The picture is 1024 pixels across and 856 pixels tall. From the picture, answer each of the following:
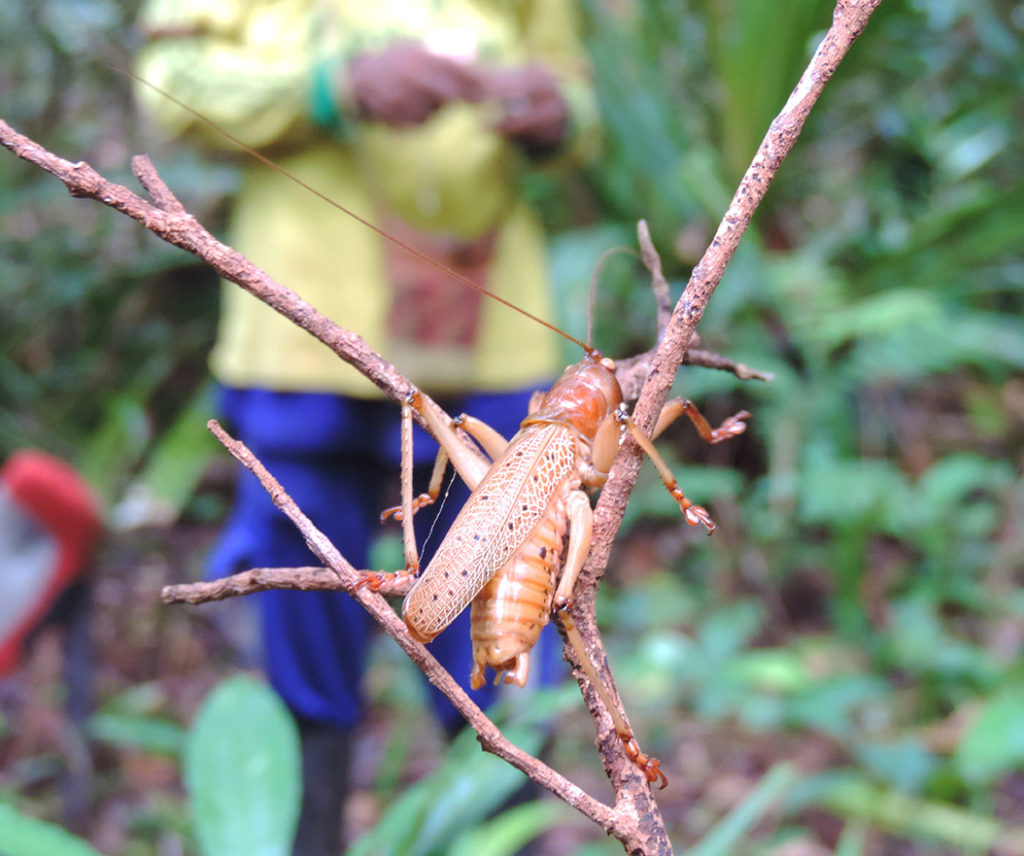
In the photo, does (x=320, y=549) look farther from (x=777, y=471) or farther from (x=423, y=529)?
(x=777, y=471)

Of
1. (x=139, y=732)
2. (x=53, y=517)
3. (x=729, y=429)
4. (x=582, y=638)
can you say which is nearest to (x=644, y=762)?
(x=582, y=638)

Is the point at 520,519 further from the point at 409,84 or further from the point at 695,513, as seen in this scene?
the point at 409,84

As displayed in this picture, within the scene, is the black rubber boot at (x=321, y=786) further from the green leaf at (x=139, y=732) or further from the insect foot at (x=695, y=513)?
the insect foot at (x=695, y=513)

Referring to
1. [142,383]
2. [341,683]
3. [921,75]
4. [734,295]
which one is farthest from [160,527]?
[921,75]

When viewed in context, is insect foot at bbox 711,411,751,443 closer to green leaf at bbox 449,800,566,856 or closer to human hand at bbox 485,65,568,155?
green leaf at bbox 449,800,566,856

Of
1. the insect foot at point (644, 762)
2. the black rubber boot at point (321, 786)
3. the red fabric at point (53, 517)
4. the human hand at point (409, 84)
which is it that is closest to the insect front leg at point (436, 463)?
the insect foot at point (644, 762)

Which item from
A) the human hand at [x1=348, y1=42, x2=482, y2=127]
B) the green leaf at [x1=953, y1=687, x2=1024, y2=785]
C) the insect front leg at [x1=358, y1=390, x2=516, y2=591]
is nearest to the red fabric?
the human hand at [x1=348, y1=42, x2=482, y2=127]
